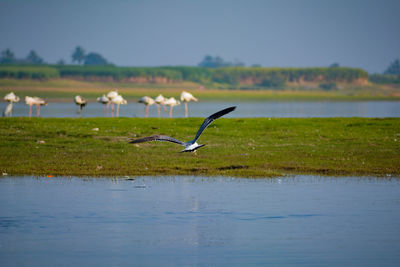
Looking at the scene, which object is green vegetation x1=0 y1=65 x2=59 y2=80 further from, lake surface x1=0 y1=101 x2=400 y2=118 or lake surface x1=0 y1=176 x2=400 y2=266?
lake surface x1=0 y1=176 x2=400 y2=266

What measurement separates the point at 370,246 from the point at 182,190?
7037mm

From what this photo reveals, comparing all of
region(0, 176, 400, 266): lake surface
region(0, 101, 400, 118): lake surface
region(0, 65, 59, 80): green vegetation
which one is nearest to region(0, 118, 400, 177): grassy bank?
region(0, 176, 400, 266): lake surface

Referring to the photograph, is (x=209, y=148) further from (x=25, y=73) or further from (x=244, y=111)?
(x=25, y=73)

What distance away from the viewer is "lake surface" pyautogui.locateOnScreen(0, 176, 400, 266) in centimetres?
1277

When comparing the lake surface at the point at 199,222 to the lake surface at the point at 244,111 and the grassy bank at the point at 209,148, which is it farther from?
the lake surface at the point at 244,111

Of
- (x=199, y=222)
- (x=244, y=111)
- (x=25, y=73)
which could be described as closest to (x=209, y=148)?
(x=199, y=222)

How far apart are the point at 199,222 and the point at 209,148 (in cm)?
1239

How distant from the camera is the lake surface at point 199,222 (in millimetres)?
12773

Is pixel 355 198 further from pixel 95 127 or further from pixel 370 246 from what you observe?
pixel 95 127

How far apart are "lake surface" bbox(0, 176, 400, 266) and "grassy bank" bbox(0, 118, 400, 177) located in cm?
185

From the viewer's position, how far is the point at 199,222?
15.2 meters

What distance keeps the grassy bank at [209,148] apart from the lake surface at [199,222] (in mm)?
1849

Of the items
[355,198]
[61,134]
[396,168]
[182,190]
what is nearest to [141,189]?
[182,190]

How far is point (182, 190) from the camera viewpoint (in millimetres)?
19203
